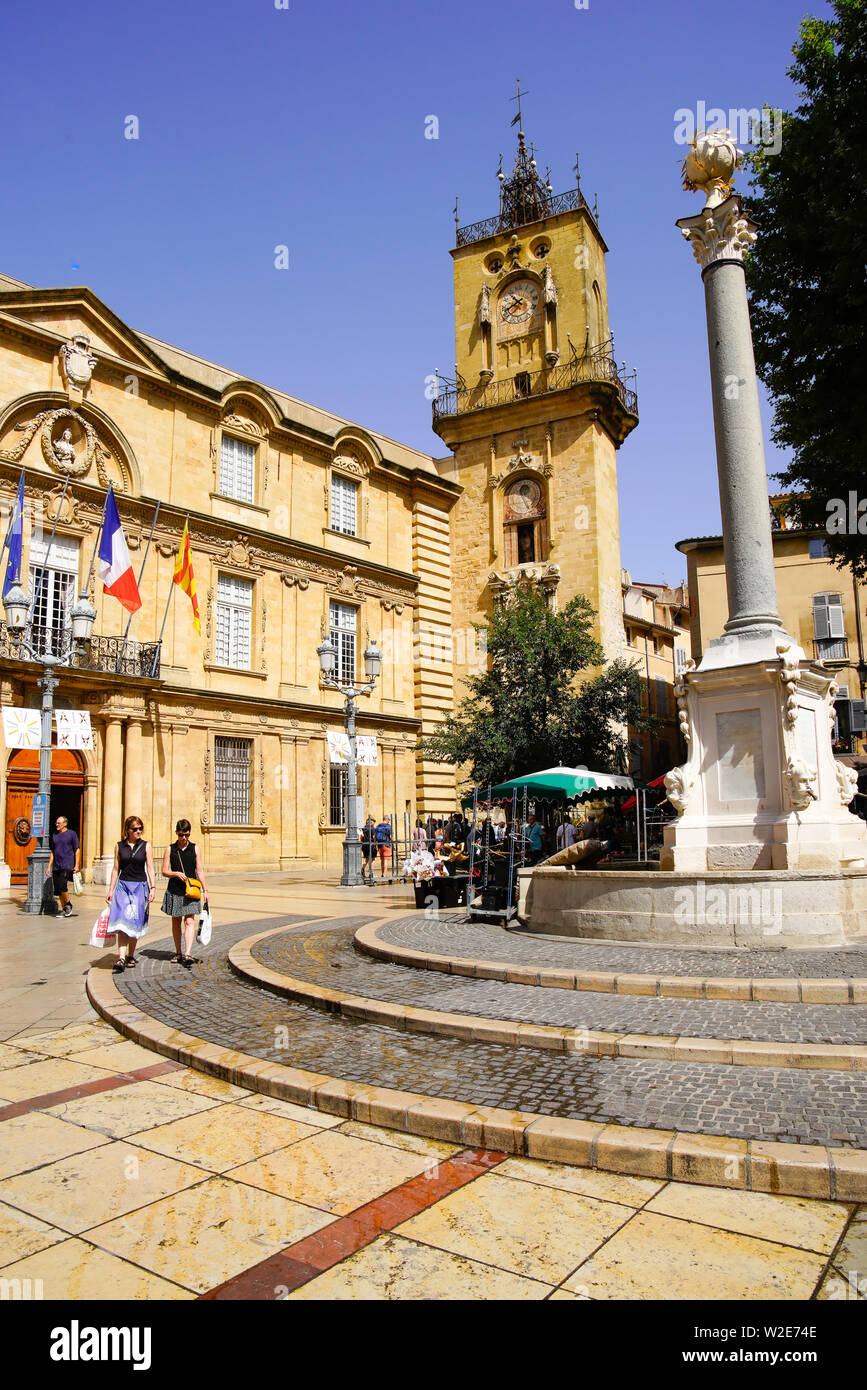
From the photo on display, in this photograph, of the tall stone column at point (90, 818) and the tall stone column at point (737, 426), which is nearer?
the tall stone column at point (737, 426)

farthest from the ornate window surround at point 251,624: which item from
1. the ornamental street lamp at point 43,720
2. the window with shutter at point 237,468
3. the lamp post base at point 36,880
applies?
the lamp post base at point 36,880

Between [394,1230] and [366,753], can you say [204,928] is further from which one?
[366,753]

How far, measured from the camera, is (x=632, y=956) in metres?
7.86

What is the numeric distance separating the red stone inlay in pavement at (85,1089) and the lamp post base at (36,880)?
10723 mm

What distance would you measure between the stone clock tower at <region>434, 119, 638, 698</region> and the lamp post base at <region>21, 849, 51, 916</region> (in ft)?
66.6

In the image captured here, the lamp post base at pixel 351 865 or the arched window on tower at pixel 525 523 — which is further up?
the arched window on tower at pixel 525 523

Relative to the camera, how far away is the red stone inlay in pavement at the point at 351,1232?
9.99ft

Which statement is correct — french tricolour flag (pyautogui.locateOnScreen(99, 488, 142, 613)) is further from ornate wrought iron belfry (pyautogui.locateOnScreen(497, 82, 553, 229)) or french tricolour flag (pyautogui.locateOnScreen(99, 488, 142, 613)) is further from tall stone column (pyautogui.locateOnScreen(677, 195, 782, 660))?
ornate wrought iron belfry (pyautogui.locateOnScreen(497, 82, 553, 229))

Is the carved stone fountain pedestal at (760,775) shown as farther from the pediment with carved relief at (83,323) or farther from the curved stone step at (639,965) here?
the pediment with carved relief at (83,323)

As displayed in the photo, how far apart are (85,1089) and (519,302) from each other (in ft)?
118

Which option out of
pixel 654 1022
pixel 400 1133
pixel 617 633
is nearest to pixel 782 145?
pixel 654 1022

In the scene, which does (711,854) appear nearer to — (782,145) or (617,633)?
(782,145)
